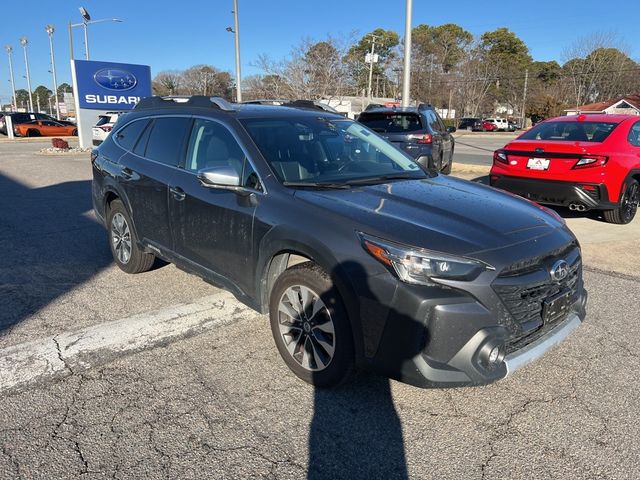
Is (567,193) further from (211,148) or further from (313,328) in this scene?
(313,328)

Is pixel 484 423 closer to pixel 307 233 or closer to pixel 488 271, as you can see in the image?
pixel 488 271

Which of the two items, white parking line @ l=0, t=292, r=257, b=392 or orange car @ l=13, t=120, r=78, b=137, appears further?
orange car @ l=13, t=120, r=78, b=137

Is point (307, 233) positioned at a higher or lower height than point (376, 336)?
higher

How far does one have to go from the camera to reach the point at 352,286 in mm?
2752

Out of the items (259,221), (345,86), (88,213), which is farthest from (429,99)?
(259,221)

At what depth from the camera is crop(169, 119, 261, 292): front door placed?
11.5ft

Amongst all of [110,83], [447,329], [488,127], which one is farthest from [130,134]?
[488,127]

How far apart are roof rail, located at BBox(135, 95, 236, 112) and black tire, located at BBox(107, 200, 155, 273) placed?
3.36 feet

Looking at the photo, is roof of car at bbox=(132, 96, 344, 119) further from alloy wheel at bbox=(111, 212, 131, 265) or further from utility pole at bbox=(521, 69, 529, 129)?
utility pole at bbox=(521, 69, 529, 129)

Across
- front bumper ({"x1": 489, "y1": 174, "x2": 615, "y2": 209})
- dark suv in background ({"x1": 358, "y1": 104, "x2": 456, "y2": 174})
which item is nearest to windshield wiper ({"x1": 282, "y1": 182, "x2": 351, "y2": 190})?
→ front bumper ({"x1": 489, "y1": 174, "x2": 615, "y2": 209})

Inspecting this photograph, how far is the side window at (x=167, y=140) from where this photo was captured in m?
4.32

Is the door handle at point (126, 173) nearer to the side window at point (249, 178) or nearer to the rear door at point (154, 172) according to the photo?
the rear door at point (154, 172)

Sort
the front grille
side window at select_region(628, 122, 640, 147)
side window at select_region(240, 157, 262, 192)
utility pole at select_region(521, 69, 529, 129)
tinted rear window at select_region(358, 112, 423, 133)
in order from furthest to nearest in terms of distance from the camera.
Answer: utility pole at select_region(521, 69, 529, 129), tinted rear window at select_region(358, 112, 423, 133), side window at select_region(628, 122, 640, 147), side window at select_region(240, 157, 262, 192), the front grille

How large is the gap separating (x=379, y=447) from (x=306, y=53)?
25017mm
